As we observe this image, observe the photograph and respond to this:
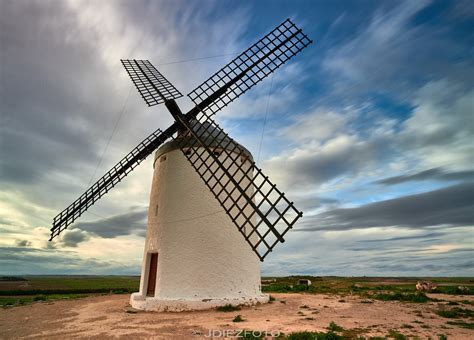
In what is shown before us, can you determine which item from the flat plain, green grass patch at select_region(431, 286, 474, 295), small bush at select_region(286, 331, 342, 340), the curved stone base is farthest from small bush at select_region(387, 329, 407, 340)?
green grass patch at select_region(431, 286, 474, 295)

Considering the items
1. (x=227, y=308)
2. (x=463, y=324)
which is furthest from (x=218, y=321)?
(x=463, y=324)

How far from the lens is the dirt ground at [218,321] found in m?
8.06

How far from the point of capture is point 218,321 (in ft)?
31.3

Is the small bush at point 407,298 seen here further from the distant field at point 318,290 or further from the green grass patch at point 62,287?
the green grass patch at point 62,287

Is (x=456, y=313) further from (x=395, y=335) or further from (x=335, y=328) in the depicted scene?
(x=335, y=328)

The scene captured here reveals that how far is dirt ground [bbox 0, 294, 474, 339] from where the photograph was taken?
8.06 metres

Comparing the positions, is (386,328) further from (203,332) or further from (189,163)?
(189,163)

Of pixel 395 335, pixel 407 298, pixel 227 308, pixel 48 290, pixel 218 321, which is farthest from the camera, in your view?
pixel 48 290

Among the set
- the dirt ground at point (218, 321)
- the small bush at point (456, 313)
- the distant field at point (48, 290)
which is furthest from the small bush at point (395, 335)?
the distant field at point (48, 290)

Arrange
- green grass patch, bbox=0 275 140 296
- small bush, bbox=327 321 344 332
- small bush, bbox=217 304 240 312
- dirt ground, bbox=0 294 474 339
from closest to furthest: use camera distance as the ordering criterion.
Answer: small bush, bbox=327 321 344 332
dirt ground, bbox=0 294 474 339
small bush, bbox=217 304 240 312
green grass patch, bbox=0 275 140 296

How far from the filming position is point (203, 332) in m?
7.97

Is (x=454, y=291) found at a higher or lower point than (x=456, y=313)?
higher

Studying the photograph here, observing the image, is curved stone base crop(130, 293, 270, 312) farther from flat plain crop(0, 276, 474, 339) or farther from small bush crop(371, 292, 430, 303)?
small bush crop(371, 292, 430, 303)

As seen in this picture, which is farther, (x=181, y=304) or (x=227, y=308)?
(x=181, y=304)
